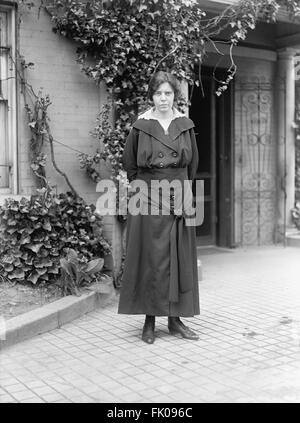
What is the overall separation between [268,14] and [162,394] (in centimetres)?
546

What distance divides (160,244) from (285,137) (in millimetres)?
5590

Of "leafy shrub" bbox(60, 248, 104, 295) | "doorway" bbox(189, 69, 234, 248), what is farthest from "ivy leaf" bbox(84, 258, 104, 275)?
"doorway" bbox(189, 69, 234, 248)

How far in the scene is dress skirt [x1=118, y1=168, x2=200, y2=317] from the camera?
4992 millimetres

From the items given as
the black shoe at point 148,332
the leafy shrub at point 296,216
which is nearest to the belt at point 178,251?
the black shoe at point 148,332

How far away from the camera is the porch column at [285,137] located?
9945mm

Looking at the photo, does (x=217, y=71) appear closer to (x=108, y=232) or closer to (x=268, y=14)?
(x=268, y=14)

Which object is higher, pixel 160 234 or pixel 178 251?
pixel 160 234

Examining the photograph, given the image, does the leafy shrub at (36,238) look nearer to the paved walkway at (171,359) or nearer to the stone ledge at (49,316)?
the stone ledge at (49,316)

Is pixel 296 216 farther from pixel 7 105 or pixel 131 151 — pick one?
pixel 131 151

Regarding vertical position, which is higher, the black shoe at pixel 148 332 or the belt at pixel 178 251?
the belt at pixel 178 251

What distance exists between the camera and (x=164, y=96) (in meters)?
4.97

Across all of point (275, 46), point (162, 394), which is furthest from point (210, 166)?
point (162, 394)

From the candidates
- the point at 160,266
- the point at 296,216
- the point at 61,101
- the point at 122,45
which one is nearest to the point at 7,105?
the point at 61,101

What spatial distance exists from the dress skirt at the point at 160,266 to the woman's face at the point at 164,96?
0.51m
